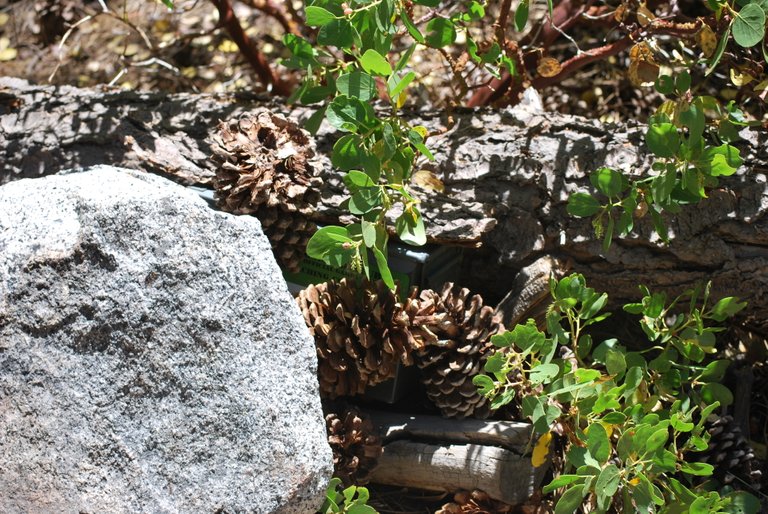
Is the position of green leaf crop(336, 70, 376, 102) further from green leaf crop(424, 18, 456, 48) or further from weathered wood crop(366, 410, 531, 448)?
weathered wood crop(366, 410, 531, 448)

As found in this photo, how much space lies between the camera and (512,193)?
6.39 feet

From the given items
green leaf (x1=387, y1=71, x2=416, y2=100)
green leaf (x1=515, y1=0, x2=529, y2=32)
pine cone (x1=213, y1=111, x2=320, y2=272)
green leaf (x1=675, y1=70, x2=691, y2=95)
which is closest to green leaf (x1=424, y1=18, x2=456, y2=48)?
green leaf (x1=515, y1=0, x2=529, y2=32)

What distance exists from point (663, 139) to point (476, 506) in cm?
85

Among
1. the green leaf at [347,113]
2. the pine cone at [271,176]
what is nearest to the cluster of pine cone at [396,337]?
the pine cone at [271,176]

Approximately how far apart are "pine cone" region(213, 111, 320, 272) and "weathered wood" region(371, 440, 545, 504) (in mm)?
526

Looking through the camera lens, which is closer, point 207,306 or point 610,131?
point 207,306

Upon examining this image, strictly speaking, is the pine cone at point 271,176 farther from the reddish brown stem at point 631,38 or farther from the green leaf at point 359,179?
the reddish brown stem at point 631,38

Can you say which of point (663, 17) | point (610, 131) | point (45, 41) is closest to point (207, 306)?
point (610, 131)

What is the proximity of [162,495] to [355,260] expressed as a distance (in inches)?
20.9

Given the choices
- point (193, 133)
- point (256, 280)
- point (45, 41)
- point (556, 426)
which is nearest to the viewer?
point (256, 280)

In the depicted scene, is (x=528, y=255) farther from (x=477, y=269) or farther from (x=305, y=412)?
(x=305, y=412)

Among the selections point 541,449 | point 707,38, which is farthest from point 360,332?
point 707,38

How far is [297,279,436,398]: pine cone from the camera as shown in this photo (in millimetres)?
1777

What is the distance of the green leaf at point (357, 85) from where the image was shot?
1578 millimetres
